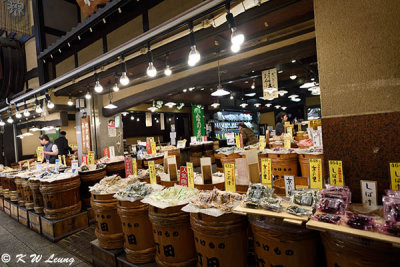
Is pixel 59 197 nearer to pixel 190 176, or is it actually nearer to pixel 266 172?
pixel 190 176

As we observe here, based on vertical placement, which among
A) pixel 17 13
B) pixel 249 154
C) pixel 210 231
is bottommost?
pixel 210 231

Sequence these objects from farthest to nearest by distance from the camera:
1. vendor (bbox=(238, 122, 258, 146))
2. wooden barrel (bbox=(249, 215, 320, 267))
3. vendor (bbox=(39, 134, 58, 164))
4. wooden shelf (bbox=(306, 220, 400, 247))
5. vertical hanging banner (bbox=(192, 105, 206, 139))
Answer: vertical hanging banner (bbox=(192, 105, 206, 139)) < vendor (bbox=(238, 122, 258, 146)) < vendor (bbox=(39, 134, 58, 164)) < wooden barrel (bbox=(249, 215, 320, 267)) < wooden shelf (bbox=(306, 220, 400, 247))

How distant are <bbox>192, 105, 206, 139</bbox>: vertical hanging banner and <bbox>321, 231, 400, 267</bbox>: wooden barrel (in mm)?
13580

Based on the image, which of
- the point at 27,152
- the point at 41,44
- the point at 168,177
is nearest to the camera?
the point at 168,177

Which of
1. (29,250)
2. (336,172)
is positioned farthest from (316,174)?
(29,250)

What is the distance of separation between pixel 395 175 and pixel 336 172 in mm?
432

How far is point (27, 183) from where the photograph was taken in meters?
5.06

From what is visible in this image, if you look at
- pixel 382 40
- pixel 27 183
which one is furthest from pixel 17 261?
pixel 382 40

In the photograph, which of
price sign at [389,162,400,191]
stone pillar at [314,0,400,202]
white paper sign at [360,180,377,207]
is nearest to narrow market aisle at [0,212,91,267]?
white paper sign at [360,180,377,207]

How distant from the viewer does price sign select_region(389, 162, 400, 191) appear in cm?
176

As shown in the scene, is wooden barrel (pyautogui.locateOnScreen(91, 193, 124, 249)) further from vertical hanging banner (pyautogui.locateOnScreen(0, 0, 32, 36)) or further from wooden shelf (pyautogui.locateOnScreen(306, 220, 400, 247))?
vertical hanging banner (pyautogui.locateOnScreen(0, 0, 32, 36))

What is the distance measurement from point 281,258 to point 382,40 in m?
2.23

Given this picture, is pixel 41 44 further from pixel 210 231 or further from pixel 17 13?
pixel 210 231

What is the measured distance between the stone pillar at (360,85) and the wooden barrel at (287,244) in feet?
2.65
